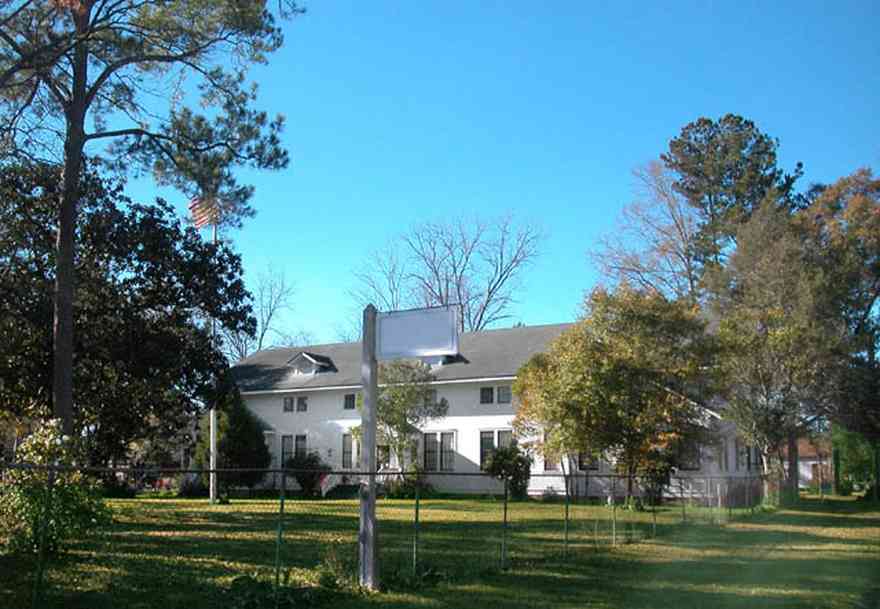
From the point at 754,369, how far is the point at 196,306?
18.8 m

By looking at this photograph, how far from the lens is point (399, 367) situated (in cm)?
3538

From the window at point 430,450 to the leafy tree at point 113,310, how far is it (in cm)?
1753

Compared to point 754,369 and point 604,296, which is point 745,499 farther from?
point 604,296

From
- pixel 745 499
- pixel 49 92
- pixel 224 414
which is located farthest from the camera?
pixel 224 414

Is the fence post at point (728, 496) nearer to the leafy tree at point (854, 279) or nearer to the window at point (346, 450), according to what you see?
the leafy tree at point (854, 279)

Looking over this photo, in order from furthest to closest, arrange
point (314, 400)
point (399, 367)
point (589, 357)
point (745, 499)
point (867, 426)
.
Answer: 1. point (314, 400)
2. point (399, 367)
3. point (867, 426)
4. point (745, 499)
5. point (589, 357)

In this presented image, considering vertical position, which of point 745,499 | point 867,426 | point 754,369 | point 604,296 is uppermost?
point 604,296

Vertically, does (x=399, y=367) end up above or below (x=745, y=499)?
above

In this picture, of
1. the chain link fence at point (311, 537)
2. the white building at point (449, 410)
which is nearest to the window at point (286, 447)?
the white building at point (449, 410)

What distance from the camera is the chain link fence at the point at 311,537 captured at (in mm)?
10328

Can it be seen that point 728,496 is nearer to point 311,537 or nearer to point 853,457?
point 311,537

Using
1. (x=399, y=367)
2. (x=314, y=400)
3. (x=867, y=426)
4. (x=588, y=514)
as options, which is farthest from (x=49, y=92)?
(x=867, y=426)

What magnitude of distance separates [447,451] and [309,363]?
31.1 feet

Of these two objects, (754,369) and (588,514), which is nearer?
(588,514)
